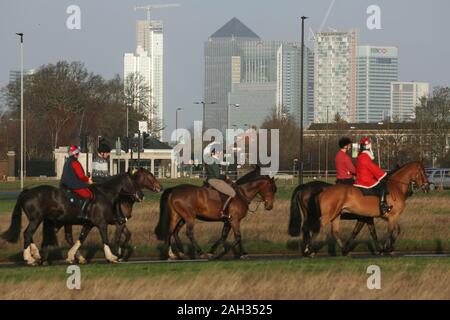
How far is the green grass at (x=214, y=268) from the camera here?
20406 mm

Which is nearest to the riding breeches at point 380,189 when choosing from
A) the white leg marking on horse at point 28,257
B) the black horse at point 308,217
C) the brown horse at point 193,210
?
the black horse at point 308,217

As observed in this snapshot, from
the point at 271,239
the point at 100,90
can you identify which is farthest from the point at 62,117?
the point at 271,239

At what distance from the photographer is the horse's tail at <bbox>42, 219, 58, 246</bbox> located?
940 inches

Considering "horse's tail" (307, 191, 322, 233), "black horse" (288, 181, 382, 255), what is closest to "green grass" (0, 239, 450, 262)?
"black horse" (288, 181, 382, 255)

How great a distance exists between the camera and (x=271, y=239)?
28938 millimetres

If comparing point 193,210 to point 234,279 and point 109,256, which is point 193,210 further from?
point 234,279

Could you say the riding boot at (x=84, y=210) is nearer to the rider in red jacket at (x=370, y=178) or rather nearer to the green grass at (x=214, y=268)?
the green grass at (x=214, y=268)

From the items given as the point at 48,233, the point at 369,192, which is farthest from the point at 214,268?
the point at 369,192

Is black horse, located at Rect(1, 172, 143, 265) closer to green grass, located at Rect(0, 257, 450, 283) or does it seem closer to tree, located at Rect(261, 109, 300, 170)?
green grass, located at Rect(0, 257, 450, 283)
